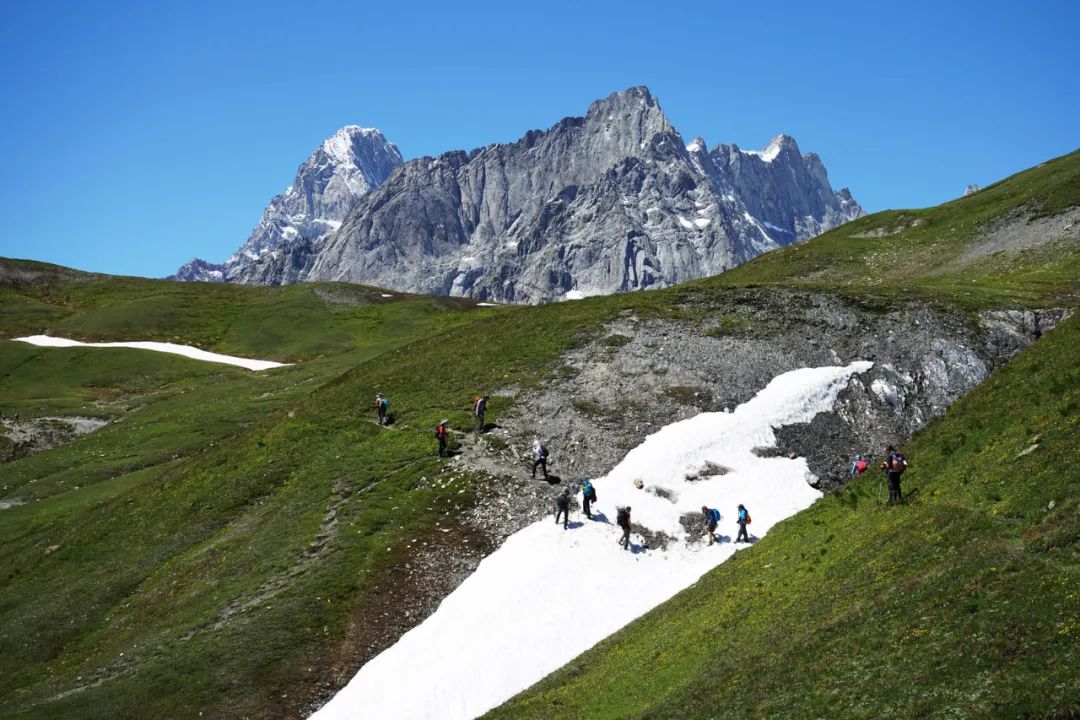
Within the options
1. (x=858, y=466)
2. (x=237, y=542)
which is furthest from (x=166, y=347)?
(x=858, y=466)

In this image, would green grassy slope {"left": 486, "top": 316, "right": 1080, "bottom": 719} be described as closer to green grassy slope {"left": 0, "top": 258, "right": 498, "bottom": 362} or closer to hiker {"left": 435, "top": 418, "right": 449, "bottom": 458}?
hiker {"left": 435, "top": 418, "right": 449, "bottom": 458}

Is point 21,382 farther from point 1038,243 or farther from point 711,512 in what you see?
point 1038,243

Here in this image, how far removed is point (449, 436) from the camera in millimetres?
57500

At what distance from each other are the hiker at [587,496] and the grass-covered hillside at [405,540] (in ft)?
21.9

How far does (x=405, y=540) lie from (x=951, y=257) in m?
73.7

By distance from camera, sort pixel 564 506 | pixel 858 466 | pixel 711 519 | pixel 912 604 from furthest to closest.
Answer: pixel 858 466
pixel 564 506
pixel 711 519
pixel 912 604

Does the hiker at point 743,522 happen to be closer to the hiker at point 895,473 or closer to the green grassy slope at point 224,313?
the hiker at point 895,473

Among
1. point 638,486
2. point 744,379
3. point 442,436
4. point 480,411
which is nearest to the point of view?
point 638,486

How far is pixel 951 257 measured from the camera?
92.1 m

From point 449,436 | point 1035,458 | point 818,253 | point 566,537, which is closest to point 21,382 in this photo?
point 449,436

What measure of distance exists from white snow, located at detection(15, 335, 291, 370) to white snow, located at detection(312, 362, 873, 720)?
81.6 meters

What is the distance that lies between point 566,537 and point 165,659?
2183cm

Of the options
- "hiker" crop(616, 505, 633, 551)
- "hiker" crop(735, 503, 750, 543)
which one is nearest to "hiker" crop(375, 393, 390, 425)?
"hiker" crop(616, 505, 633, 551)

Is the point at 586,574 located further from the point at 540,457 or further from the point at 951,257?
the point at 951,257
